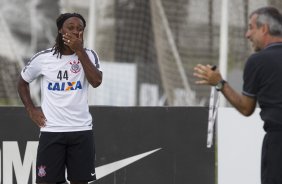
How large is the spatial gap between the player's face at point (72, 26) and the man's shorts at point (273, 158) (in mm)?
1964

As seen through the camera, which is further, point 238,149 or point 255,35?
point 238,149

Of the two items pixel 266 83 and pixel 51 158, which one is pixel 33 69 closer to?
pixel 51 158

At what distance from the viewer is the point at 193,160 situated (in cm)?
778

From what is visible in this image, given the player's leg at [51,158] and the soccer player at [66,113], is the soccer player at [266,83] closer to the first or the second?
the soccer player at [66,113]

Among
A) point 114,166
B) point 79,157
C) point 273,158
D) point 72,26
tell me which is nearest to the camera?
point 273,158

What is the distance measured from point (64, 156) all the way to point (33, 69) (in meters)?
0.79

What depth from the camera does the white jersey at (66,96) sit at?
6340mm

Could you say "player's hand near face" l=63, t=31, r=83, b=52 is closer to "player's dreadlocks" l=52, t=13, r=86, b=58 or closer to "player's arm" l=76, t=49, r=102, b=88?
"player's arm" l=76, t=49, r=102, b=88

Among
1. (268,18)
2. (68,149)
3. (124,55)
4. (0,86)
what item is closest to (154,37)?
(124,55)

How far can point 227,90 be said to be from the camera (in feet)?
16.5

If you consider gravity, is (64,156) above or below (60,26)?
below

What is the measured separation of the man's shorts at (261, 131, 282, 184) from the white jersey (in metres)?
1.82

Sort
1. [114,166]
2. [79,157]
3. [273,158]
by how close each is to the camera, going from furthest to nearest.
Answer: [114,166]
[79,157]
[273,158]

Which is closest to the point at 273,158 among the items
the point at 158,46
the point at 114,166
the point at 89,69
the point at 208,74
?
the point at 208,74
